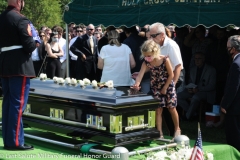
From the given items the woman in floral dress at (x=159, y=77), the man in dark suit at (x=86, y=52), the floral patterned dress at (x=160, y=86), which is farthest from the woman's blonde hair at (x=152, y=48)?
the man in dark suit at (x=86, y=52)

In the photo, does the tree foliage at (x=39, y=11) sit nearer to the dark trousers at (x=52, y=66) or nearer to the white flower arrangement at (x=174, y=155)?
the dark trousers at (x=52, y=66)

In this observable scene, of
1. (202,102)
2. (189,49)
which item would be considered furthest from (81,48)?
(202,102)

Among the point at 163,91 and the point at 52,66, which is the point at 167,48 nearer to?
the point at 163,91

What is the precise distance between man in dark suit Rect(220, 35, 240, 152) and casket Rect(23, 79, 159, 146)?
0.89 meters

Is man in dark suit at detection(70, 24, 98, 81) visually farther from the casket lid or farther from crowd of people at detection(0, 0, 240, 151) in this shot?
the casket lid

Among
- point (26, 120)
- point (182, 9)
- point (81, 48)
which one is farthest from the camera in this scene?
point (81, 48)

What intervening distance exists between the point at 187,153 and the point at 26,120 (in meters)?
2.28

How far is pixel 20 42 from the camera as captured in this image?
4.76 m

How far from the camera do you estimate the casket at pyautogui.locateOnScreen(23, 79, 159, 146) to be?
188 inches

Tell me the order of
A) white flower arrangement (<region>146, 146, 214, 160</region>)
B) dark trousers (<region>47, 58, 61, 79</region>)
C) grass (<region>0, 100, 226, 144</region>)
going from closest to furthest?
white flower arrangement (<region>146, 146, 214, 160</region>), grass (<region>0, 100, 226, 144</region>), dark trousers (<region>47, 58, 61, 79</region>)

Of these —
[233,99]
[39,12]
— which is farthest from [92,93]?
[39,12]

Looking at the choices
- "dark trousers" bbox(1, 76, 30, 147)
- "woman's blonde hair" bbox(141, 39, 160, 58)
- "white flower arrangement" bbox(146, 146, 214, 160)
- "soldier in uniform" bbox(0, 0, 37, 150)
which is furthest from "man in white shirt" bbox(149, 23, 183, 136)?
"dark trousers" bbox(1, 76, 30, 147)

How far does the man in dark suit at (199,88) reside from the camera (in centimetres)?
798

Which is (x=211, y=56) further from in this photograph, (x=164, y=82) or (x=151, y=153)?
(x=151, y=153)
